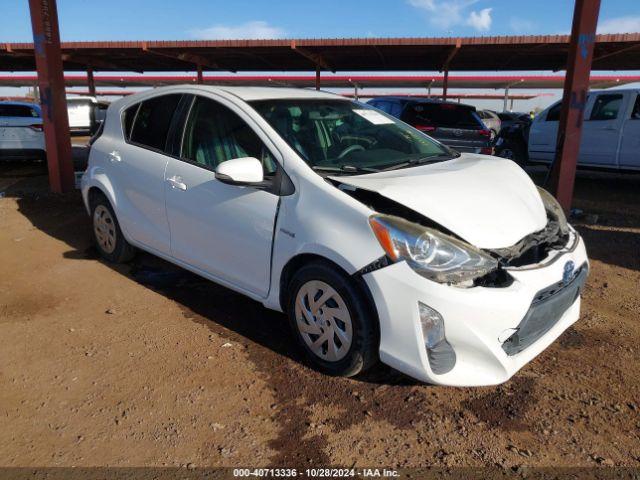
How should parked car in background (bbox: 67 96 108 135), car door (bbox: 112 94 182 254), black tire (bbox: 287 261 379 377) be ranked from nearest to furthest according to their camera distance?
1. black tire (bbox: 287 261 379 377)
2. car door (bbox: 112 94 182 254)
3. parked car in background (bbox: 67 96 108 135)

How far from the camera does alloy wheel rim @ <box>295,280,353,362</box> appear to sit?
271 centimetres

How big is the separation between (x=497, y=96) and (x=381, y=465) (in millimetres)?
41047

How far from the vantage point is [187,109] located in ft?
12.5

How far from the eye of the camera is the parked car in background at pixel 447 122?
892 cm

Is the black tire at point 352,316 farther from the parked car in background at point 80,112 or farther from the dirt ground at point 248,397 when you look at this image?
the parked car in background at point 80,112

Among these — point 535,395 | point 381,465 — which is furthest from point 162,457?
point 535,395

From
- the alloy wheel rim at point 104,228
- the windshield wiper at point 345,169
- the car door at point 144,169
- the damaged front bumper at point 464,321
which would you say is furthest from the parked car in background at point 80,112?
the damaged front bumper at point 464,321

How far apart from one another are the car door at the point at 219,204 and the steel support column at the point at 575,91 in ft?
15.4

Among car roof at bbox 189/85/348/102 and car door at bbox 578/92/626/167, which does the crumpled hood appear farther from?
car door at bbox 578/92/626/167

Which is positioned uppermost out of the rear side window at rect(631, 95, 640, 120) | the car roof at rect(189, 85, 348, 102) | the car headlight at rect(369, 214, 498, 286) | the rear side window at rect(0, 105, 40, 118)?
the car roof at rect(189, 85, 348, 102)

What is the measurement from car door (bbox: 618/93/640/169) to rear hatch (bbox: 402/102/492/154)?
2386mm

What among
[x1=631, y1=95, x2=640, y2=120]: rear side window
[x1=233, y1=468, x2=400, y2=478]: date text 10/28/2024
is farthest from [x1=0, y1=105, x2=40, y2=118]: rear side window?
[x1=631, y1=95, x2=640, y2=120]: rear side window

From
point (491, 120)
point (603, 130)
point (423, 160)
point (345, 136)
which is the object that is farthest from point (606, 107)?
point (491, 120)

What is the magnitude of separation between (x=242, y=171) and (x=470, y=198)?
51.6 inches
